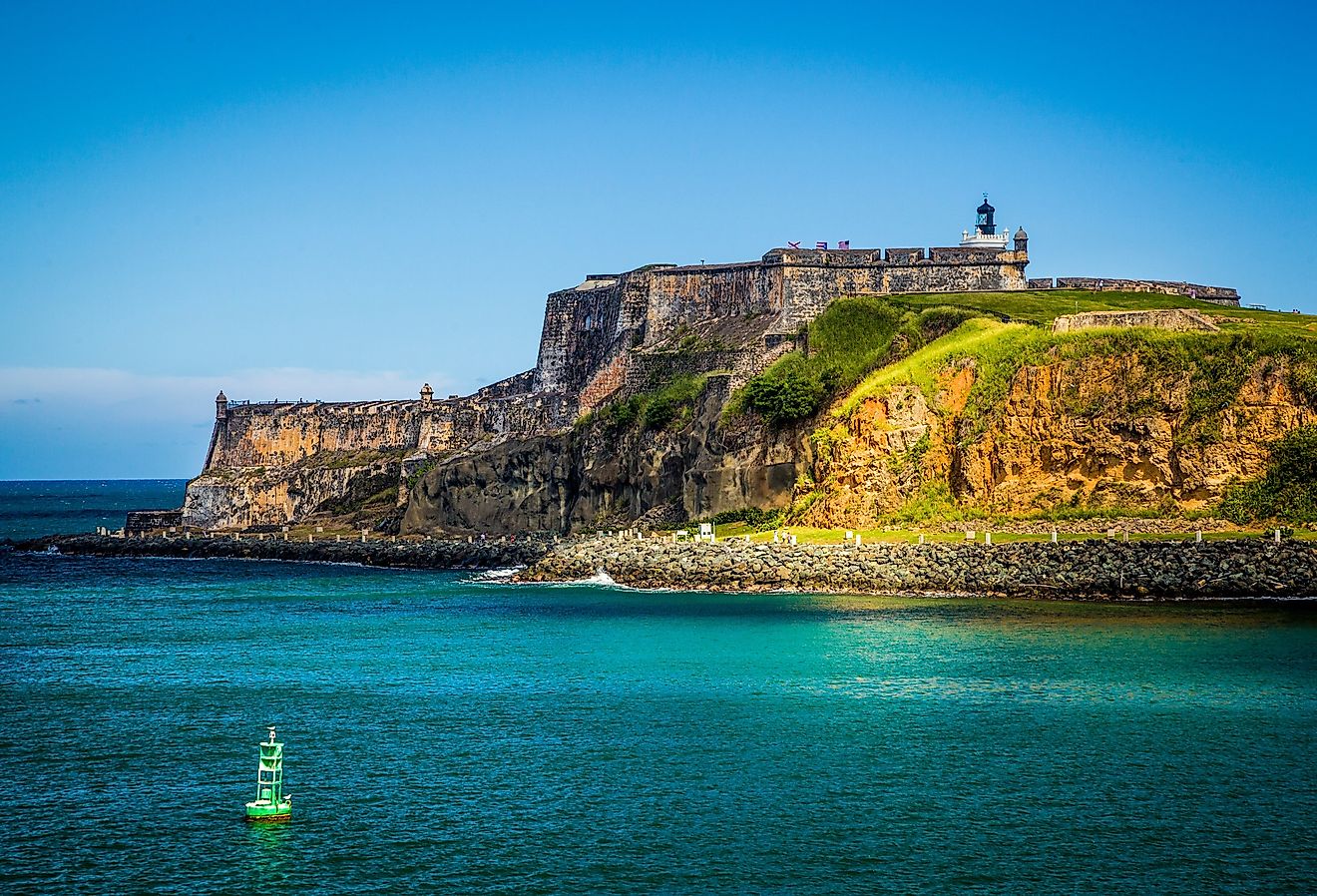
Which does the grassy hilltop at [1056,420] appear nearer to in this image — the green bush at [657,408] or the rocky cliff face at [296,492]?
the green bush at [657,408]

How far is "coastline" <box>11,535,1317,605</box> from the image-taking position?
44.9 metres

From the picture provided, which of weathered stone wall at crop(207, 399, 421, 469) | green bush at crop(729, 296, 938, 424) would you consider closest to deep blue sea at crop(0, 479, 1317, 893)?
green bush at crop(729, 296, 938, 424)

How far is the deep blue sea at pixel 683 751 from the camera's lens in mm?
20969

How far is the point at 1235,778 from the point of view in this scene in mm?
25156

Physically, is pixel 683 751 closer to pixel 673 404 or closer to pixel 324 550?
pixel 673 404

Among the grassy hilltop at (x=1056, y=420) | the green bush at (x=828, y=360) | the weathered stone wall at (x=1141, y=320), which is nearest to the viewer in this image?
the grassy hilltop at (x=1056, y=420)

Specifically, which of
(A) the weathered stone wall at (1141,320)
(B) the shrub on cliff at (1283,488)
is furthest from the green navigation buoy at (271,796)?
(A) the weathered stone wall at (1141,320)

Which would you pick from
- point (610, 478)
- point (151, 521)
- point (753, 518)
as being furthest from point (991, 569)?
point (151, 521)

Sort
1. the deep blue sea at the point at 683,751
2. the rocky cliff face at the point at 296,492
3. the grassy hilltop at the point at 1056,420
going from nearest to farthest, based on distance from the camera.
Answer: the deep blue sea at the point at 683,751 < the grassy hilltop at the point at 1056,420 < the rocky cliff face at the point at 296,492

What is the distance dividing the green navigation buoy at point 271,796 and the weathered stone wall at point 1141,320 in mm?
40041

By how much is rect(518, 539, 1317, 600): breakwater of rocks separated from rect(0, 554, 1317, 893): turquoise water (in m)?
2.20

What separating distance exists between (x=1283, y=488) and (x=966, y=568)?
419 inches

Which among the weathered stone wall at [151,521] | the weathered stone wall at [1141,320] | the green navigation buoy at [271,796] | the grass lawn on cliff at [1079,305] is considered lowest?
the green navigation buoy at [271,796]

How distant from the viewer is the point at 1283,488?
164 ft
